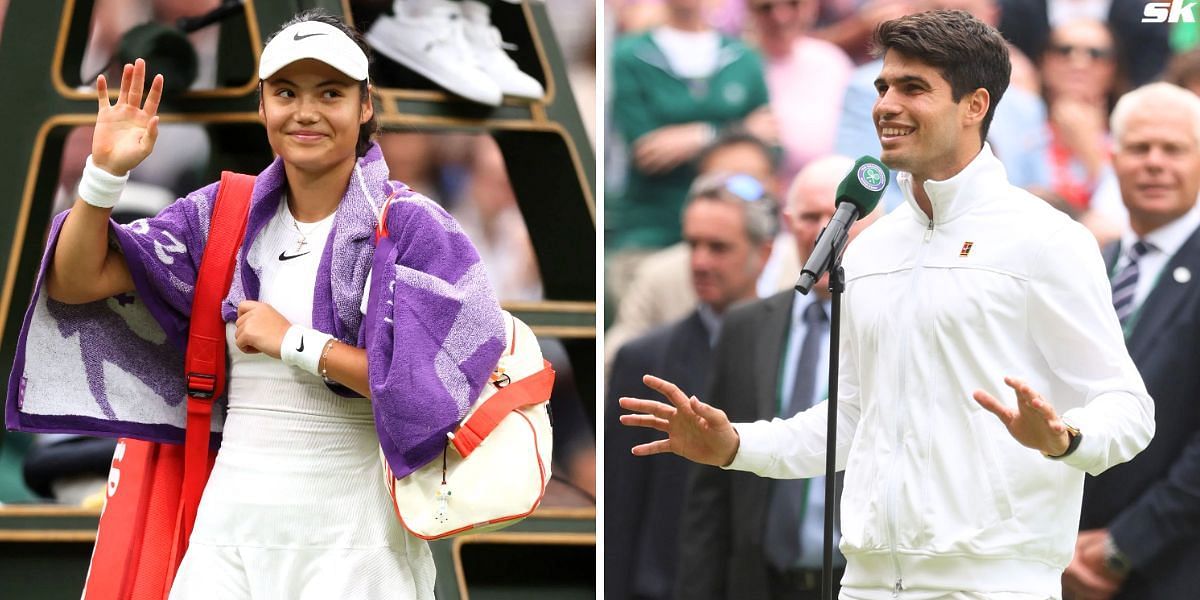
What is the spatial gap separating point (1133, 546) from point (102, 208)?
3115 millimetres

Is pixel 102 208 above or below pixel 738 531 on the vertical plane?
above

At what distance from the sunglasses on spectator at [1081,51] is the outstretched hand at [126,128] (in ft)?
9.53

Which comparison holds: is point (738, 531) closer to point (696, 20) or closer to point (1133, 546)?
point (1133, 546)

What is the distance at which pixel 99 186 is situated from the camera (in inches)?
94.7

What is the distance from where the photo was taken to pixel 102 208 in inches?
95.7

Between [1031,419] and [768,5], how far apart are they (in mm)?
2521

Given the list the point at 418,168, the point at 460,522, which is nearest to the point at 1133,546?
the point at 418,168

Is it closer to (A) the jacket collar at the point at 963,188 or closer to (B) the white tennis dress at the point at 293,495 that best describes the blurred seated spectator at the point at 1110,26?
(A) the jacket collar at the point at 963,188

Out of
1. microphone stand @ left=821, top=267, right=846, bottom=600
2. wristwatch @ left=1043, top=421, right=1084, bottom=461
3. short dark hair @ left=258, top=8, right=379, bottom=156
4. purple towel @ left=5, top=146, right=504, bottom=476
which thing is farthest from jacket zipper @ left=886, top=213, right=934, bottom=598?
short dark hair @ left=258, top=8, right=379, bottom=156

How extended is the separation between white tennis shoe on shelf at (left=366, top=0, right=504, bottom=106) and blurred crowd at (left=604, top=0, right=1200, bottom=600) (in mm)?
411

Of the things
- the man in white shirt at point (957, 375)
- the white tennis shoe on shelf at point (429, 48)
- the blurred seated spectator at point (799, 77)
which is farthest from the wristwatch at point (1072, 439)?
the white tennis shoe on shelf at point (429, 48)

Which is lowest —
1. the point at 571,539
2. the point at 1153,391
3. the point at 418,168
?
the point at 571,539

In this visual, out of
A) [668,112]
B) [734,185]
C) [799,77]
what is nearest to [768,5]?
[799,77]

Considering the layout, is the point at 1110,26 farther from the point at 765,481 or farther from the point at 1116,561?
the point at 765,481
